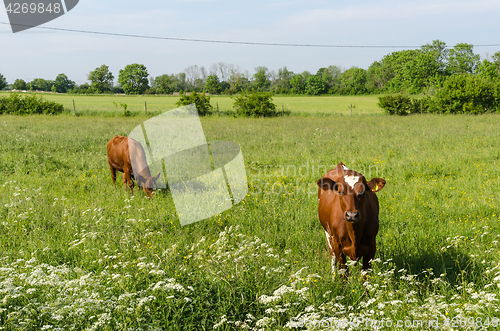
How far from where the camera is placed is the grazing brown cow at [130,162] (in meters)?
8.14

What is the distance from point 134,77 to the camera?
304 feet

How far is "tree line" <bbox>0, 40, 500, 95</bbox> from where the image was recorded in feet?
243

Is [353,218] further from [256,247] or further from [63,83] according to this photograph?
[63,83]

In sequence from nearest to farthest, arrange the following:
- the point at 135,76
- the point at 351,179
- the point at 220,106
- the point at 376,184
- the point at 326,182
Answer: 1. the point at 351,179
2. the point at 376,184
3. the point at 326,182
4. the point at 220,106
5. the point at 135,76

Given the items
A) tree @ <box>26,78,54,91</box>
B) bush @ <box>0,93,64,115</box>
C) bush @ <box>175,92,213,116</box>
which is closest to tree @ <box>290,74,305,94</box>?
bush @ <box>175,92,213,116</box>

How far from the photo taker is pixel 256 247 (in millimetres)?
5316

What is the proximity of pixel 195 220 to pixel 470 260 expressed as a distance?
454 cm

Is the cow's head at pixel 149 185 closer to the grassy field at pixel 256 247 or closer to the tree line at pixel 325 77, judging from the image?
the grassy field at pixel 256 247

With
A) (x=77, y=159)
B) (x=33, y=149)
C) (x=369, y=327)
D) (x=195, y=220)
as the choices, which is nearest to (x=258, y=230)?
(x=195, y=220)

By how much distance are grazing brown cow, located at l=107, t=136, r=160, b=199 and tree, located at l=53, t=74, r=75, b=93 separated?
119 m

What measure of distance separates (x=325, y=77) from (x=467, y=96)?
260 feet

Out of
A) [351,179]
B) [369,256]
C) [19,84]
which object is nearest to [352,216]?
[351,179]

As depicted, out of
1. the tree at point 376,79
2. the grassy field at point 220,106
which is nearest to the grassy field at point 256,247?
the grassy field at point 220,106

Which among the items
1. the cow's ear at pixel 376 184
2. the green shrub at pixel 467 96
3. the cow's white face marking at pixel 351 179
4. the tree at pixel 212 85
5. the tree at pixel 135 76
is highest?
the tree at pixel 135 76
